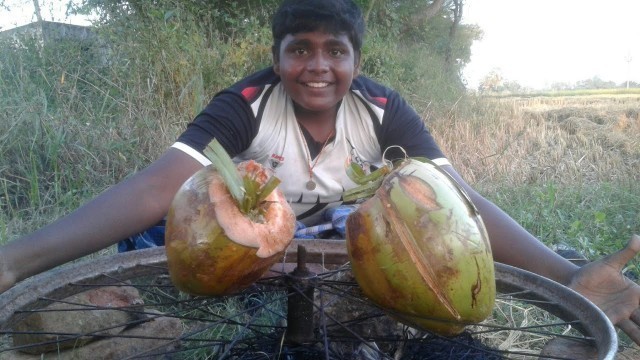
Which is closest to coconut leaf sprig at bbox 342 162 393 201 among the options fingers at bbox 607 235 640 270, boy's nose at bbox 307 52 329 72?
fingers at bbox 607 235 640 270

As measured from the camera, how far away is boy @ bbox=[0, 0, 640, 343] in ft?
5.35

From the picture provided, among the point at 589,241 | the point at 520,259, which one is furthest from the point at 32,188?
the point at 589,241

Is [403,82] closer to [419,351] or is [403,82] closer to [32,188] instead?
[32,188]

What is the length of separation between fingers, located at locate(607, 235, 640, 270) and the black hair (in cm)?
128

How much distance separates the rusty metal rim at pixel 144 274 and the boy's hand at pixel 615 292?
0.75ft

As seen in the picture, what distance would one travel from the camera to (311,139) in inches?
94.9

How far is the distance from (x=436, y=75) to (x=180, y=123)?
584cm

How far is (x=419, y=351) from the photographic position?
158cm

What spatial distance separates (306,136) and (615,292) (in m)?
1.34

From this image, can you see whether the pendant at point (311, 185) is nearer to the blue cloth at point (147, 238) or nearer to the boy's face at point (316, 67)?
the boy's face at point (316, 67)

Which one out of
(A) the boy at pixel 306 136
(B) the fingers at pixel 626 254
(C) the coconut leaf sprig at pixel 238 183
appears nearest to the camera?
(C) the coconut leaf sprig at pixel 238 183

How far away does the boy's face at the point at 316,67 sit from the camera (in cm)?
221

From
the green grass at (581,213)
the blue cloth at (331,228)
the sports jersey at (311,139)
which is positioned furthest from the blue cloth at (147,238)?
the green grass at (581,213)

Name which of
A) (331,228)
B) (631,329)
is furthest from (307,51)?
(631,329)
